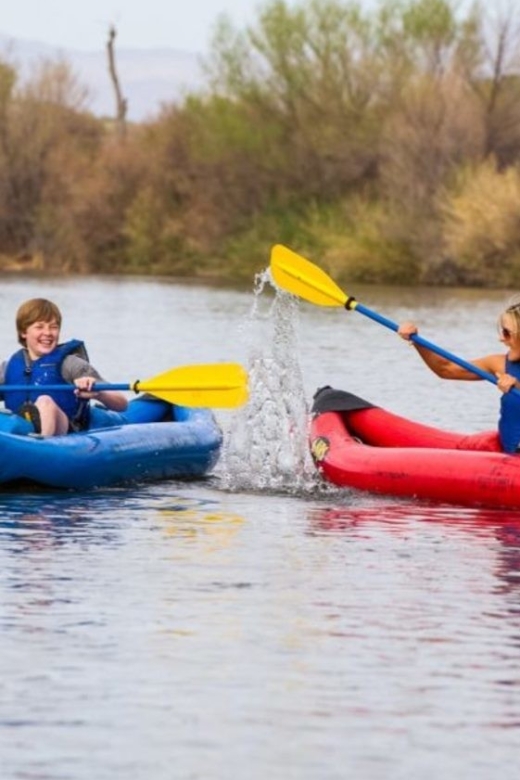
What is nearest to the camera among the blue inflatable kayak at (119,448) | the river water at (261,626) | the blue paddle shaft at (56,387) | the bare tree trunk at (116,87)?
the river water at (261,626)

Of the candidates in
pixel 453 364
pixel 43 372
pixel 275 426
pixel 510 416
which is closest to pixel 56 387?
pixel 43 372

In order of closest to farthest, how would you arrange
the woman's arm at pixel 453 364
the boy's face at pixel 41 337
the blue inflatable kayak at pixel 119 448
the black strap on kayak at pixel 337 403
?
the blue inflatable kayak at pixel 119 448
the boy's face at pixel 41 337
the woman's arm at pixel 453 364
the black strap on kayak at pixel 337 403

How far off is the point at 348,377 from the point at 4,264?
32948 mm

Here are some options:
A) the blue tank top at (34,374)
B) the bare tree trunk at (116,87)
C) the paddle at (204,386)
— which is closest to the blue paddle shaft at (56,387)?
the blue tank top at (34,374)

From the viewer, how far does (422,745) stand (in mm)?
5727

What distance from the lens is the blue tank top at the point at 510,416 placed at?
32.7 feet

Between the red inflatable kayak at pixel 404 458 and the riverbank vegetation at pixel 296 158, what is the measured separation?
3087 cm

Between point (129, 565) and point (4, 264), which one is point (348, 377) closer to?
point (129, 565)

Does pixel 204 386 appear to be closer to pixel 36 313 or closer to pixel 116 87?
pixel 36 313

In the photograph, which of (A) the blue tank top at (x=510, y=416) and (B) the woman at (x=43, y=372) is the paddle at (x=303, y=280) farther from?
(B) the woman at (x=43, y=372)

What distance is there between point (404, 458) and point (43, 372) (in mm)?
1616

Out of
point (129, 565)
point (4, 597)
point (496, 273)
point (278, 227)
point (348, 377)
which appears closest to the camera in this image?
point (4, 597)

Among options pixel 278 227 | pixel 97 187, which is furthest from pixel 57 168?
pixel 278 227

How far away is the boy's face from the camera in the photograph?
33.5 ft
